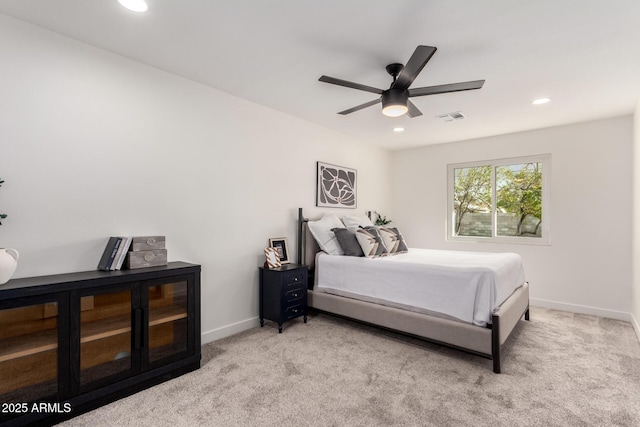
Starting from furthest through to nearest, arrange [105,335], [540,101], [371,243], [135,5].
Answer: [371,243]
[540,101]
[105,335]
[135,5]

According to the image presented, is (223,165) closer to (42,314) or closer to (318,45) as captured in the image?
(318,45)

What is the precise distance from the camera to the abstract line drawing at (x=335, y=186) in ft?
14.0

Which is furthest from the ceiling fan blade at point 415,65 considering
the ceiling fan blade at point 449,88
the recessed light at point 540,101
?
the recessed light at point 540,101

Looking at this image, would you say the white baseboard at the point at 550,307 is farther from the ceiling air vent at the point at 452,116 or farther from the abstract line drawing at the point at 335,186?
the ceiling air vent at the point at 452,116

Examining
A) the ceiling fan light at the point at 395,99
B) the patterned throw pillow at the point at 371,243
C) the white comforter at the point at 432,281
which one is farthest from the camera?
the patterned throw pillow at the point at 371,243

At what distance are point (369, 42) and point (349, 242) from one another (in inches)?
83.2

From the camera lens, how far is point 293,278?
338cm

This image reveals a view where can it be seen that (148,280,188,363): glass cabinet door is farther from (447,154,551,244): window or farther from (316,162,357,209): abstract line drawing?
(447,154,551,244): window

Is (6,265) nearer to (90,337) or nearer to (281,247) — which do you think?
(90,337)

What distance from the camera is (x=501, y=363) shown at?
257 centimetres

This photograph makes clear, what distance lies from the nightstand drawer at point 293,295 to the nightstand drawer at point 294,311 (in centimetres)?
8

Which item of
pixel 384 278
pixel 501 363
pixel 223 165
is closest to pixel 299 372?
pixel 384 278

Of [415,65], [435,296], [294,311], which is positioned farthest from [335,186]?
[415,65]

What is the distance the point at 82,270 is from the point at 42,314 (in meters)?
0.51
